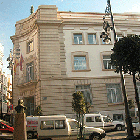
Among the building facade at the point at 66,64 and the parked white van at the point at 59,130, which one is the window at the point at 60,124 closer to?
the parked white van at the point at 59,130

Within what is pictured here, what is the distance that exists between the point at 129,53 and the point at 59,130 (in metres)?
6.58

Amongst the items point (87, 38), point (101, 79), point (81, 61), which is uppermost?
point (87, 38)

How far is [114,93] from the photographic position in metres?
21.8

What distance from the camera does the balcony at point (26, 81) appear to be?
69.2 ft

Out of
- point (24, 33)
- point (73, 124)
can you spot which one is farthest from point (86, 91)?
point (24, 33)

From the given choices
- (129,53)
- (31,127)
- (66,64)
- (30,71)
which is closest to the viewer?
(129,53)

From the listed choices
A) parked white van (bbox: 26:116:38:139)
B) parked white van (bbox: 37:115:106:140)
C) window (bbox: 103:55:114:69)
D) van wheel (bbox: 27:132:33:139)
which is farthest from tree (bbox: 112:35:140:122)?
window (bbox: 103:55:114:69)

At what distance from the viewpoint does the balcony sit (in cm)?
2108

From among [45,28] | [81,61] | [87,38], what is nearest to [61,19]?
[45,28]

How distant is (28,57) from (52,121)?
13.1 m

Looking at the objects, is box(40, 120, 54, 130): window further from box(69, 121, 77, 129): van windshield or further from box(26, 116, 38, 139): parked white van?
box(26, 116, 38, 139): parked white van

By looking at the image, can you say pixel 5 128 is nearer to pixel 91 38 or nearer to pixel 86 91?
pixel 86 91

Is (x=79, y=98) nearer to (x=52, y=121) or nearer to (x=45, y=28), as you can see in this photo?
(x=52, y=121)

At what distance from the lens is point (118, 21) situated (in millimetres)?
24438
